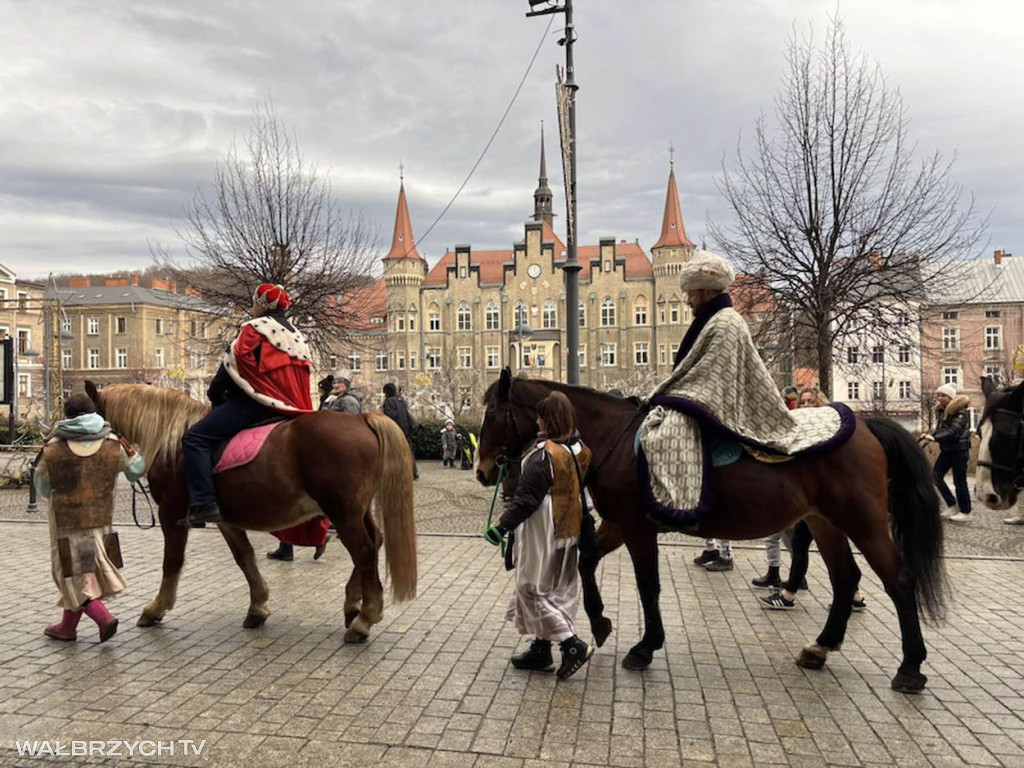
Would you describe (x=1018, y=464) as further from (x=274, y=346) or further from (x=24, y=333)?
(x=24, y=333)

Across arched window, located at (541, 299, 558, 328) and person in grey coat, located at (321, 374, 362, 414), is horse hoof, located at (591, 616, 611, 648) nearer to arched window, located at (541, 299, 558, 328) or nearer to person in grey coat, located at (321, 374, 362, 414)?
person in grey coat, located at (321, 374, 362, 414)

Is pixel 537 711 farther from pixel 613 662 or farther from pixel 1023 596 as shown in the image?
pixel 1023 596

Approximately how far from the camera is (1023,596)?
682 centimetres

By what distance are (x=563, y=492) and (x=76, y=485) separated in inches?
135

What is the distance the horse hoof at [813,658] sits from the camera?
481cm

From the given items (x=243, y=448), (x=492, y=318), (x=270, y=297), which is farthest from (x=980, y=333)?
(x=243, y=448)

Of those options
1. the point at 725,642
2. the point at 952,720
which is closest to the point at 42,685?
the point at 725,642

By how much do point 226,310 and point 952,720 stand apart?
2059cm

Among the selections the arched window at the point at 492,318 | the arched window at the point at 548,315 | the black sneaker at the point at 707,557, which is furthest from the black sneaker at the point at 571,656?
the arched window at the point at 492,318

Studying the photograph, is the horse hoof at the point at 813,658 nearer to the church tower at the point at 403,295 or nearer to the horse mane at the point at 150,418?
the horse mane at the point at 150,418

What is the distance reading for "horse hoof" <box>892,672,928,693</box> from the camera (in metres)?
4.39

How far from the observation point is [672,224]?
7525cm

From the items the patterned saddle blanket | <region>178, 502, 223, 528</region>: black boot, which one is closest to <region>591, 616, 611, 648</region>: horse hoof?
the patterned saddle blanket

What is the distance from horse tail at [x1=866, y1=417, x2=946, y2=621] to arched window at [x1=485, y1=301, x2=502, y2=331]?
73253mm
